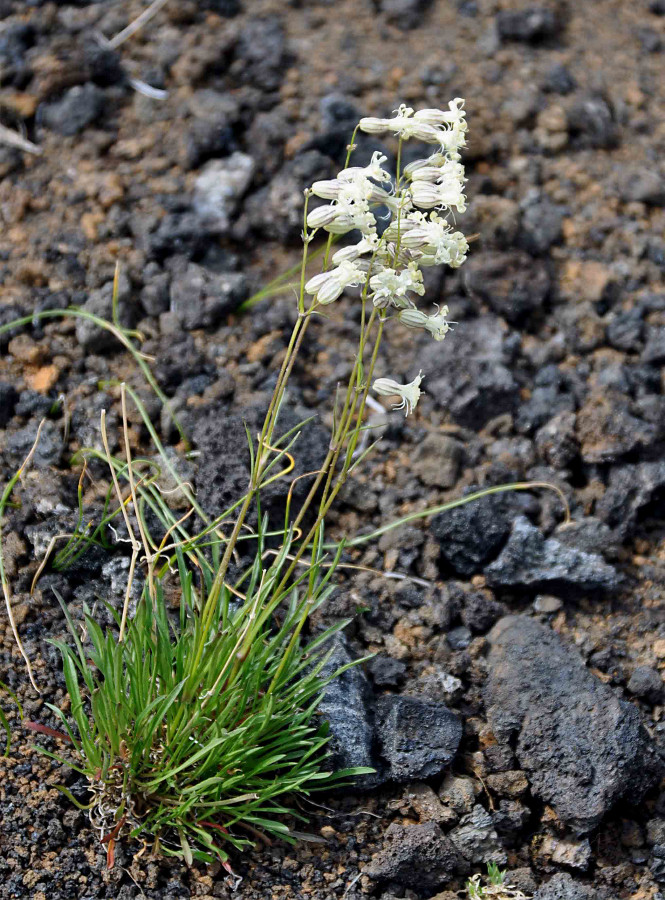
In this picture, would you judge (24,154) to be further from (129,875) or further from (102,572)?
(129,875)

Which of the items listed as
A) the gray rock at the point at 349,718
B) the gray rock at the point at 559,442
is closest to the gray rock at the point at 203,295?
the gray rock at the point at 559,442

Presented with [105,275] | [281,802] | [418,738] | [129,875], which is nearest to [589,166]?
[105,275]

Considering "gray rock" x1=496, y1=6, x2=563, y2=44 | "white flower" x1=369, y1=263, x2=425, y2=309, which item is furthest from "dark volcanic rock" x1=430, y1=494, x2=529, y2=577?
"gray rock" x1=496, y1=6, x2=563, y2=44

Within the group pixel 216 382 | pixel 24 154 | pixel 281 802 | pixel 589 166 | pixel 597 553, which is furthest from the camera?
pixel 589 166

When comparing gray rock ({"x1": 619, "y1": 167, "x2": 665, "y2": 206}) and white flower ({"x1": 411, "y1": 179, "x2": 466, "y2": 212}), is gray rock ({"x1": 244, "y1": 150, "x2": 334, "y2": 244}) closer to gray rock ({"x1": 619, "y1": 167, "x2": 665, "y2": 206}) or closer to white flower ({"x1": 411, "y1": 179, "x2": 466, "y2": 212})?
gray rock ({"x1": 619, "y1": 167, "x2": 665, "y2": 206})

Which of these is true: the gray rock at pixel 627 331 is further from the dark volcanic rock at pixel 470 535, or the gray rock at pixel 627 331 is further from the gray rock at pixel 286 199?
the gray rock at pixel 286 199

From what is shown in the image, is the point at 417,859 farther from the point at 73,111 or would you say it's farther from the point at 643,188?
the point at 73,111
